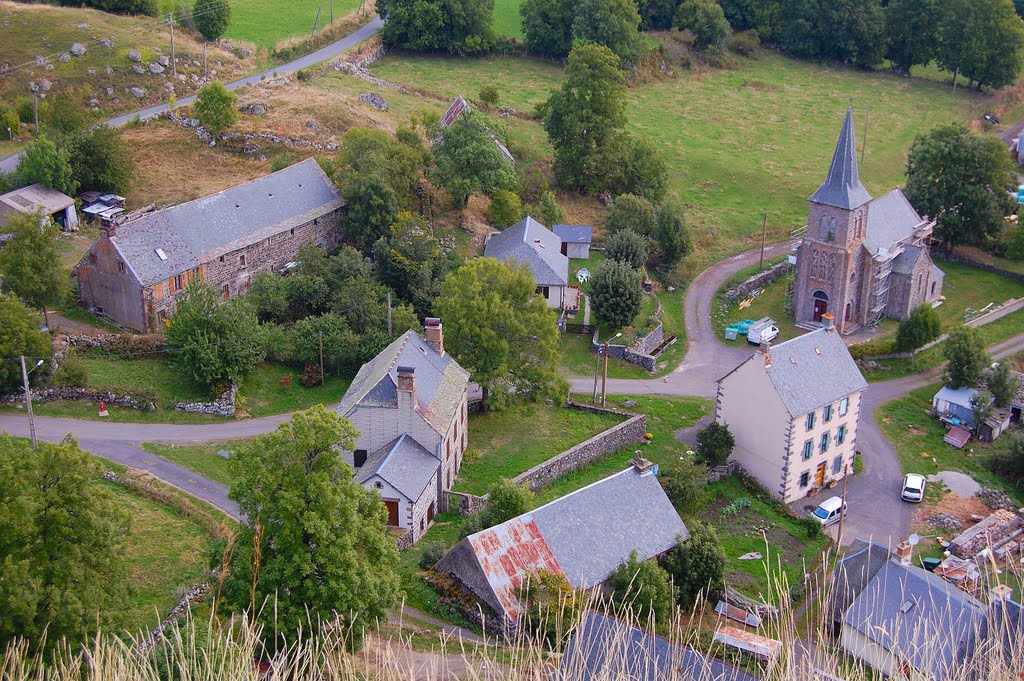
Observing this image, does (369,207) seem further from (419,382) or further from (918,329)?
(918,329)

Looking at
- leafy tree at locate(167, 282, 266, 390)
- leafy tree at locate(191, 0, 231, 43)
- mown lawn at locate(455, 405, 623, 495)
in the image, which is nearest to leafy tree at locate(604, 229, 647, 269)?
mown lawn at locate(455, 405, 623, 495)

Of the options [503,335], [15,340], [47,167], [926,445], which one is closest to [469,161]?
[503,335]

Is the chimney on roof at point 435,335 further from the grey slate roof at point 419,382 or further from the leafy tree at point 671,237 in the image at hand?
the leafy tree at point 671,237

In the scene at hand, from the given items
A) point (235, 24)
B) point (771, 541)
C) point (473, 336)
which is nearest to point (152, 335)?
point (473, 336)

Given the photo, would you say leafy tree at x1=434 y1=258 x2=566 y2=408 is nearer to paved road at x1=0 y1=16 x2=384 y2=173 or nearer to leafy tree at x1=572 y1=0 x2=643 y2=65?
paved road at x1=0 y1=16 x2=384 y2=173

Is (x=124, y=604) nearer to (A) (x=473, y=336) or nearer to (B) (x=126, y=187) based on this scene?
(A) (x=473, y=336)
